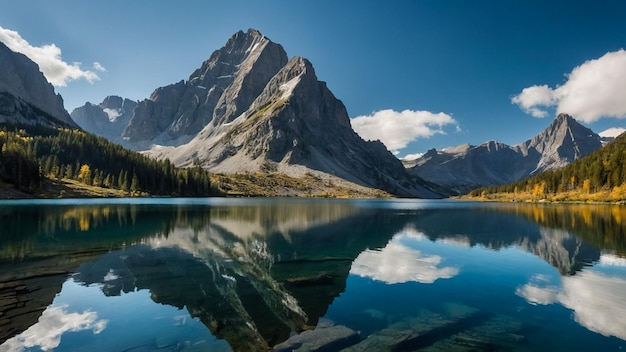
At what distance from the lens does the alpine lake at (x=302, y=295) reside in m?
14.4

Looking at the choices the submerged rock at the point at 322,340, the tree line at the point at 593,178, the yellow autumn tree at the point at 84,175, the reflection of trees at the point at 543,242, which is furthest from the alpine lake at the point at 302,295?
the yellow autumn tree at the point at 84,175

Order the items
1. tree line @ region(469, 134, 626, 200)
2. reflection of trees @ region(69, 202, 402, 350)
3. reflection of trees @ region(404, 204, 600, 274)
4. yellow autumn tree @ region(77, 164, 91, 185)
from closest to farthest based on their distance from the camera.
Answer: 1. reflection of trees @ region(69, 202, 402, 350)
2. reflection of trees @ region(404, 204, 600, 274)
3. tree line @ region(469, 134, 626, 200)
4. yellow autumn tree @ region(77, 164, 91, 185)

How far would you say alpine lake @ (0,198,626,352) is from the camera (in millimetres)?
14383

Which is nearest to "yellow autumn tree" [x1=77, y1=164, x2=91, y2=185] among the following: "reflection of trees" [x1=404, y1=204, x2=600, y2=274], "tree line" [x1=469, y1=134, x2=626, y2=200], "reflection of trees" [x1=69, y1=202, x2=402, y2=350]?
"reflection of trees" [x1=69, y1=202, x2=402, y2=350]

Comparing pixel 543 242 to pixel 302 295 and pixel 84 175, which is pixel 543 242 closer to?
pixel 302 295

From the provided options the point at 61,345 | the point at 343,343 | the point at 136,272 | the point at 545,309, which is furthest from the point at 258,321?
the point at 545,309

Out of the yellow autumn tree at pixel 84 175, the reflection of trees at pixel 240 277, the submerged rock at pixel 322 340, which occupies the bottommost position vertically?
the reflection of trees at pixel 240 277

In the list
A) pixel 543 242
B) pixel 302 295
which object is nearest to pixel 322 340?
pixel 302 295

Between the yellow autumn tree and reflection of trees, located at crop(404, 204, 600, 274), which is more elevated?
the yellow autumn tree

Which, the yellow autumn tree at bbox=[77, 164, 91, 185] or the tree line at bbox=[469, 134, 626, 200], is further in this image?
the yellow autumn tree at bbox=[77, 164, 91, 185]

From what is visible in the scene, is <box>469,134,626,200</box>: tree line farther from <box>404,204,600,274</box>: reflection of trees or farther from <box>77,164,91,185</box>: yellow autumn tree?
<box>77,164,91,185</box>: yellow autumn tree

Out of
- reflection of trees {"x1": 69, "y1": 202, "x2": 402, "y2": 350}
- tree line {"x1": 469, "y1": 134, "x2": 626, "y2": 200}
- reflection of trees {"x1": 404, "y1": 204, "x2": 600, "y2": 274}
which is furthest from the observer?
tree line {"x1": 469, "y1": 134, "x2": 626, "y2": 200}

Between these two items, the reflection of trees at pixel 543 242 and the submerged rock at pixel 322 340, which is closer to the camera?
the submerged rock at pixel 322 340

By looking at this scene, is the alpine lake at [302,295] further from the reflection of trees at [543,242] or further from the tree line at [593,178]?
the tree line at [593,178]
